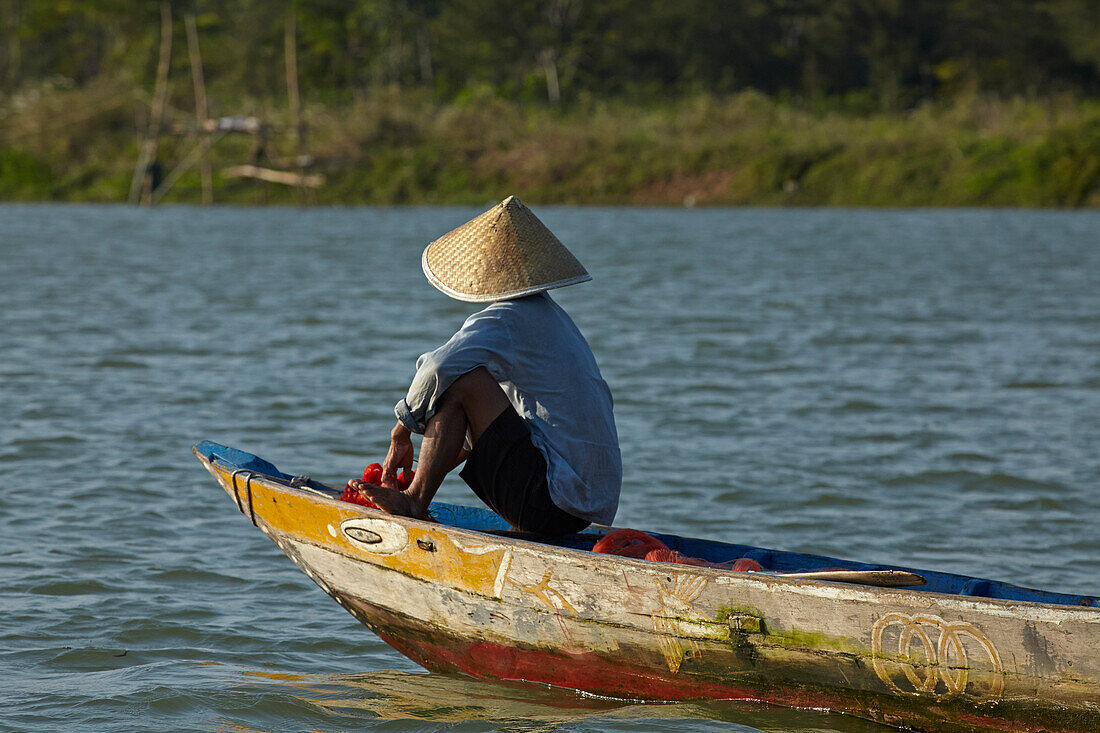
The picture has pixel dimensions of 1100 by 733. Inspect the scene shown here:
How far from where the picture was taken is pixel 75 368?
10344 millimetres

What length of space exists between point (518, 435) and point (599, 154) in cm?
3405

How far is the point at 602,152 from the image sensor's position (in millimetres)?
37531

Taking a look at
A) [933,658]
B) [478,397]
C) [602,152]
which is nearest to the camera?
[933,658]

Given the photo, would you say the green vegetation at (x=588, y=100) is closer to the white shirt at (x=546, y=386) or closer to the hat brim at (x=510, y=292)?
the hat brim at (x=510, y=292)

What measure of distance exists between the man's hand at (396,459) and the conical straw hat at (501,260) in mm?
478

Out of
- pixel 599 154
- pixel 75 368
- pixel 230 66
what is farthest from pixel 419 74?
pixel 75 368

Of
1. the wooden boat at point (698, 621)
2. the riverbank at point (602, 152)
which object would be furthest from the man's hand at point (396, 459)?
the riverbank at point (602, 152)

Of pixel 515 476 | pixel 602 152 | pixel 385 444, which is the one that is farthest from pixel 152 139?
pixel 515 476

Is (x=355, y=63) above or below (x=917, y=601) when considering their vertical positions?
above

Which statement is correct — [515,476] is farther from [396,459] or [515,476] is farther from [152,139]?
[152,139]

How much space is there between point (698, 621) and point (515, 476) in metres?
0.73

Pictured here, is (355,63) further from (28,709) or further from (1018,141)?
(28,709)

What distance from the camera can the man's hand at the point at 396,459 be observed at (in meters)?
4.21

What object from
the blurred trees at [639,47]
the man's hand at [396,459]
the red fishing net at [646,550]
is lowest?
the red fishing net at [646,550]
